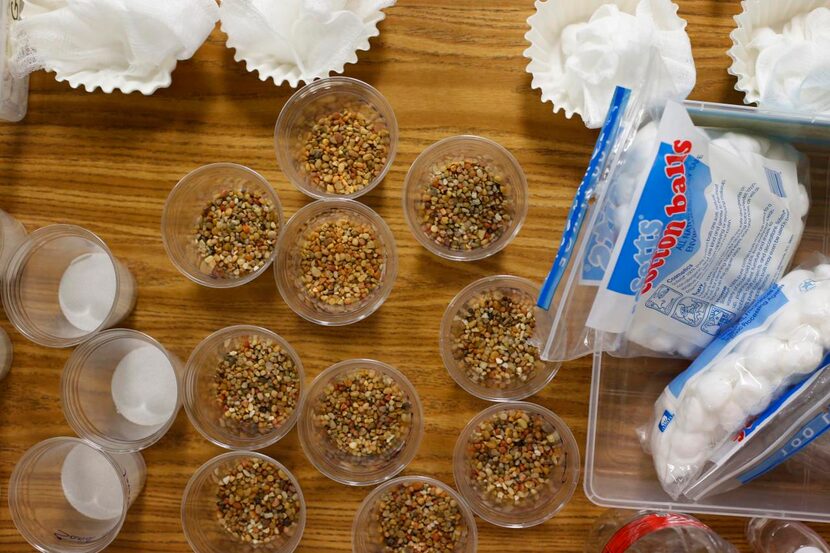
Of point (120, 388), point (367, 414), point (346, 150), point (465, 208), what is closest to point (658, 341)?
point (465, 208)

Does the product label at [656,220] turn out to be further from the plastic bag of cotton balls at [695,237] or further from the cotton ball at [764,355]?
the cotton ball at [764,355]

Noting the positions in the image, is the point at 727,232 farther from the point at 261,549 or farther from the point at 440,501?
the point at 261,549

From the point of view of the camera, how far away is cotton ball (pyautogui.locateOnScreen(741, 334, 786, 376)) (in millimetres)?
892

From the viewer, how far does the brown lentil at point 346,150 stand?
113cm

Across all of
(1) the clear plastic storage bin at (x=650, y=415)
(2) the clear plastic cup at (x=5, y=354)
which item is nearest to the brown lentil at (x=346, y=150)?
(1) the clear plastic storage bin at (x=650, y=415)

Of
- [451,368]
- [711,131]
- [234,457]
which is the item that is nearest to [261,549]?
Result: [234,457]

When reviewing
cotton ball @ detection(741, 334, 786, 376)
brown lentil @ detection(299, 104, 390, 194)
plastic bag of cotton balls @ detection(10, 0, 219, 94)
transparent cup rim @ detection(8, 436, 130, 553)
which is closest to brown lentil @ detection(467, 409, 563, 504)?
cotton ball @ detection(741, 334, 786, 376)

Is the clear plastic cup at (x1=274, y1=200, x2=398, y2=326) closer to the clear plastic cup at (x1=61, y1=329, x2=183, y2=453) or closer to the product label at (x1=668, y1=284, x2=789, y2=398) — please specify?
the clear plastic cup at (x1=61, y1=329, x2=183, y2=453)

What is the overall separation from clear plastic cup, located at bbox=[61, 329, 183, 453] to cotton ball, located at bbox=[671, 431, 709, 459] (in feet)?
2.37

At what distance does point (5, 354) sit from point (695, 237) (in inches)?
41.7

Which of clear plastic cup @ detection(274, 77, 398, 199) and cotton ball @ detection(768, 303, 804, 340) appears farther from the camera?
clear plastic cup @ detection(274, 77, 398, 199)

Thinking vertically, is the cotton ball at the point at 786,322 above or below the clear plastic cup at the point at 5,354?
above

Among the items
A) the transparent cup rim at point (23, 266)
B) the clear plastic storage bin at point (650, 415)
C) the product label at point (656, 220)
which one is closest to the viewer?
the product label at point (656, 220)

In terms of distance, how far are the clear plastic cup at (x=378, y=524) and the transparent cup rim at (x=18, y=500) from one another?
1.15ft
